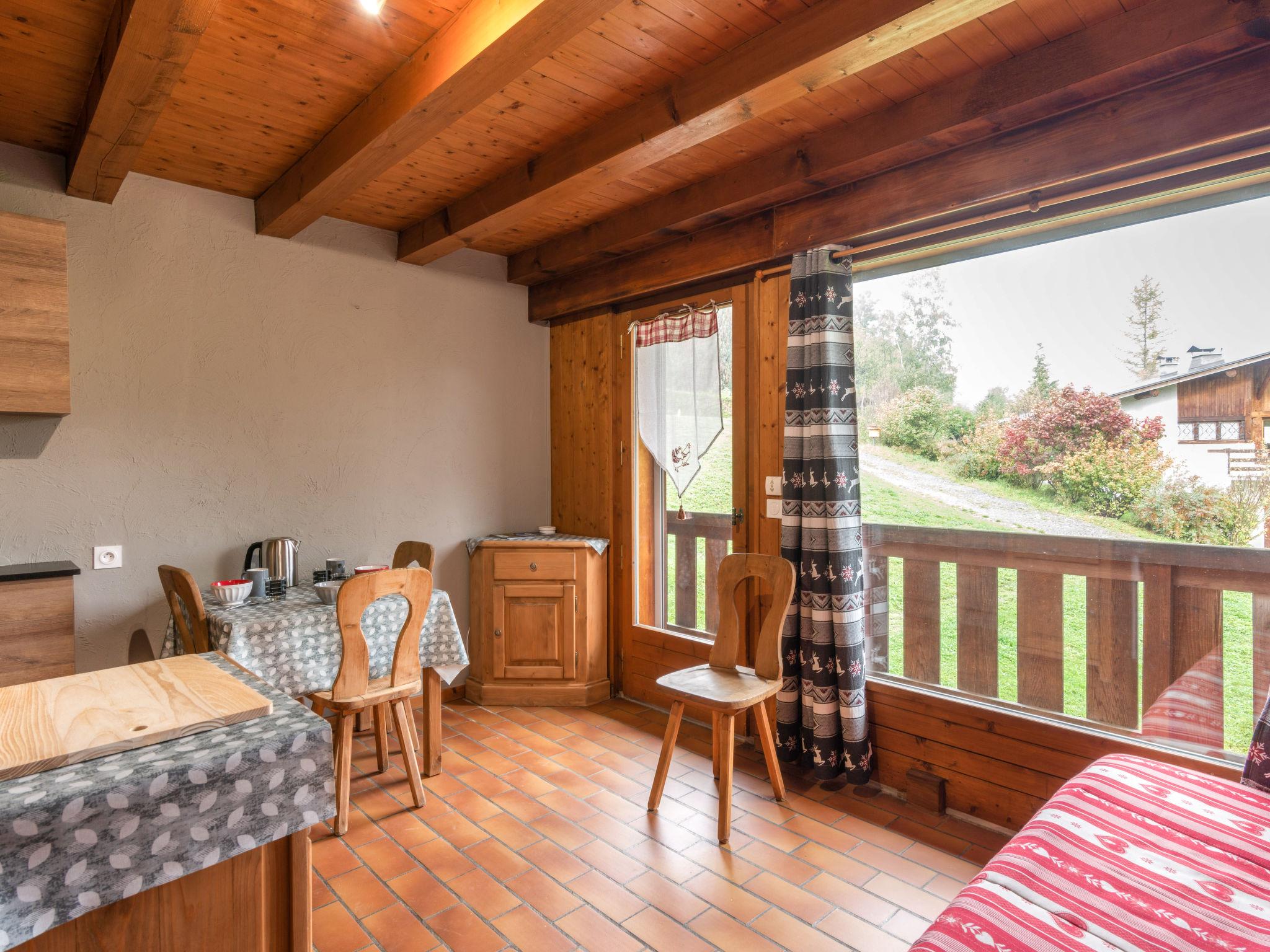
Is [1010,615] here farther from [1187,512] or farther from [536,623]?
[536,623]

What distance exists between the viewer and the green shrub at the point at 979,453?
263cm

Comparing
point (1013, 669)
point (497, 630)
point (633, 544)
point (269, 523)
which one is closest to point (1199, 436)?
point (1013, 669)

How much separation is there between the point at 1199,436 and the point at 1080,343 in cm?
46

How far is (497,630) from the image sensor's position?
3848 mm

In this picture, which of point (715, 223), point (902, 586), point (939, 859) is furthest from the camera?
point (715, 223)

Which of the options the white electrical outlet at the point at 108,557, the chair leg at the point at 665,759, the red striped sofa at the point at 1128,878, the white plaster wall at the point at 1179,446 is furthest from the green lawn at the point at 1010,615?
the white electrical outlet at the point at 108,557

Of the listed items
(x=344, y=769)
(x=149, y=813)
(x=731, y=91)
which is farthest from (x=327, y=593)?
(x=731, y=91)

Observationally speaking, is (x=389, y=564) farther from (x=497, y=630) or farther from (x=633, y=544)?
(x=633, y=544)

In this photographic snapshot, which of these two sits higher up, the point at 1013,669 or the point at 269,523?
the point at 269,523

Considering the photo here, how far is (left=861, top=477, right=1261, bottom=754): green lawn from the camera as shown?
6.89 ft

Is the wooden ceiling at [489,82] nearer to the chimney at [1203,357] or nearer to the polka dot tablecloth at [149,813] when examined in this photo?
the chimney at [1203,357]

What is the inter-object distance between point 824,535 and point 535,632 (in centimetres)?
176

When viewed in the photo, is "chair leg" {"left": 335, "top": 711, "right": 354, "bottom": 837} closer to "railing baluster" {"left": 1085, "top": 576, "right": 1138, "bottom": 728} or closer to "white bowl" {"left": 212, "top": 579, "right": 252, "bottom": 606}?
"white bowl" {"left": 212, "top": 579, "right": 252, "bottom": 606}

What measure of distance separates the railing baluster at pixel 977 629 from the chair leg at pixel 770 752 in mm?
759
